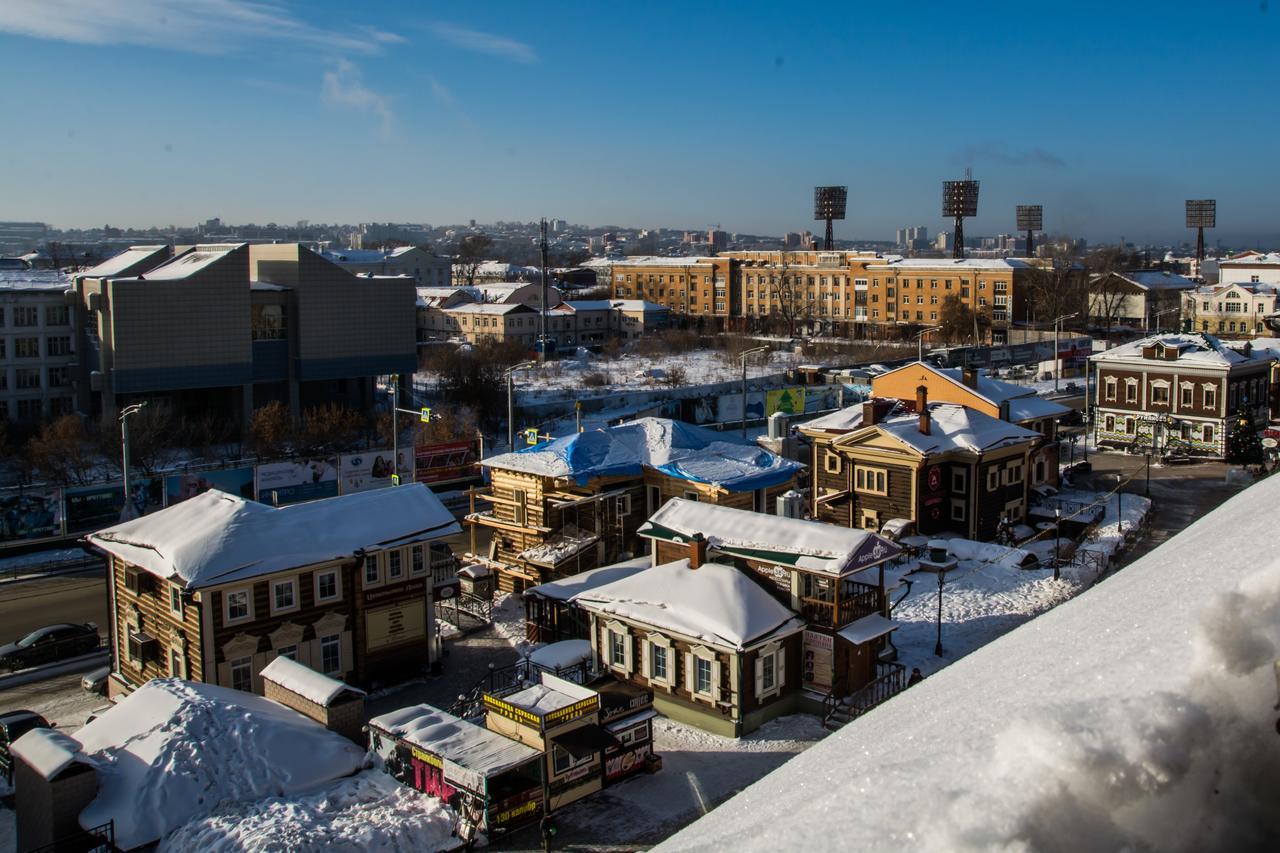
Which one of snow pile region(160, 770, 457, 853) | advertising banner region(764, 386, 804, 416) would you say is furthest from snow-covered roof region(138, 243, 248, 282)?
snow pile region(160, 770, 457, 853)

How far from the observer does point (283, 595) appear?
53.9ft

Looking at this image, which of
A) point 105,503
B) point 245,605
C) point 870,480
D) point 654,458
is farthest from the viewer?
point 870,480

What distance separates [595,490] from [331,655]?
22.0ft

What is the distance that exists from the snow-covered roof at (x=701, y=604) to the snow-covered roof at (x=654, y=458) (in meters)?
5.02

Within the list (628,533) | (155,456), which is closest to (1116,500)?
(628,533)

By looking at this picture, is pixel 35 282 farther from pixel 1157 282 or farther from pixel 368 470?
pixel 1157 282

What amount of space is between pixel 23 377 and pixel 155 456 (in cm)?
1132

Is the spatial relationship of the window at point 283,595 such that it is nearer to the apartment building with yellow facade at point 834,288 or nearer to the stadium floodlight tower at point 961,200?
the apartment building with yellow facade at point 834,288

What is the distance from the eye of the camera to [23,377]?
1583 inches

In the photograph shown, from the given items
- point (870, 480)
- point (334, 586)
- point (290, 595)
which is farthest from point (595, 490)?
point (870, 480)

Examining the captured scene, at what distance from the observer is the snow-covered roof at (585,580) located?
18.7 meters

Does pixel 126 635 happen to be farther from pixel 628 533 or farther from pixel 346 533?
pixel 628 533

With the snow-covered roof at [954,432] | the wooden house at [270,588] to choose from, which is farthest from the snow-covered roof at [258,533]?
the snow-covered roof at [954,432]

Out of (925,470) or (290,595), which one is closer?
(290,595)
